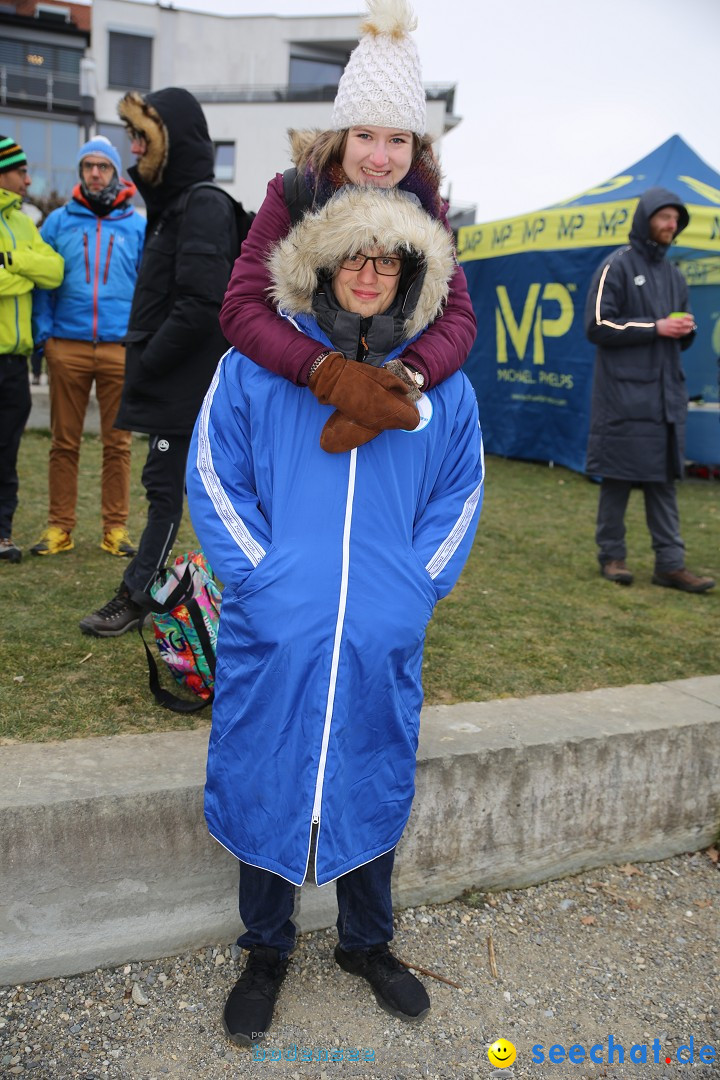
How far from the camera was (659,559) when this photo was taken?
5.40 metres

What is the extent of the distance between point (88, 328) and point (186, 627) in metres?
2.41

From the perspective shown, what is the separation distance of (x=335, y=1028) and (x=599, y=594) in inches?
130

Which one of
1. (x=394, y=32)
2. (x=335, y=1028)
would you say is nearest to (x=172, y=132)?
(x=394, y=32)

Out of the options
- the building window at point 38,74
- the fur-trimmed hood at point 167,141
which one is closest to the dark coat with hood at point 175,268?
the fur-trimmed hood at point 167,141

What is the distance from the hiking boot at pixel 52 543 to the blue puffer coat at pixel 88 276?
3.36 feet

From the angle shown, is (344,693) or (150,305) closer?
(344,693)

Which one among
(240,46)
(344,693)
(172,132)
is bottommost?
(344,693)

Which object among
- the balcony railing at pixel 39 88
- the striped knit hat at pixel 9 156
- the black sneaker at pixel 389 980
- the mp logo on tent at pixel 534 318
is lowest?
the black sneaker at pixel 389 980

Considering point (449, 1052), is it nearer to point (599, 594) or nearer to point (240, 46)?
point (599, 594)

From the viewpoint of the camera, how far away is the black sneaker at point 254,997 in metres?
2.11

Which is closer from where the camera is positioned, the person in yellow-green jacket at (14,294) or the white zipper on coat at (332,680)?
the white zipper on coat at (332,680)

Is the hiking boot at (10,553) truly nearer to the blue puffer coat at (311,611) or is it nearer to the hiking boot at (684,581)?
the blue puffer coat at (311,611)

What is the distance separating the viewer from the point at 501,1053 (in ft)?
7.13

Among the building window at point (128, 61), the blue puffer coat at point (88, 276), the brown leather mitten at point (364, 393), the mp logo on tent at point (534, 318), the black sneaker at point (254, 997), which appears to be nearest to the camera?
the brown leather mitten at point (364, 393)
